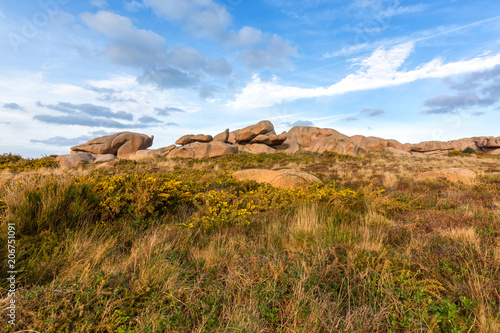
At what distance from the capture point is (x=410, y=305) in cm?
235

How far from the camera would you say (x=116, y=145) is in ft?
108

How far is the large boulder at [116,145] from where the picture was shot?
32.3 meters

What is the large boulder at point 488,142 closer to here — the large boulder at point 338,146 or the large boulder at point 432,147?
the large boulder at point 432,147

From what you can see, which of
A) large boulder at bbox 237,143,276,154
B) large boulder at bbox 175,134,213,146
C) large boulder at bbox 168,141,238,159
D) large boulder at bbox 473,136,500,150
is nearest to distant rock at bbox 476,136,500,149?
large boulder at bbox 473,136,500,150

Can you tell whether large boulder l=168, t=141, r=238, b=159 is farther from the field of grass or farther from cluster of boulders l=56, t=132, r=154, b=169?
the field of grass

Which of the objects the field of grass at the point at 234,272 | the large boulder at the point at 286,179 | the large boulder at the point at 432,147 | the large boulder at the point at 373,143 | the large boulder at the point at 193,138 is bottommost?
the field of grass at the point at 234,272

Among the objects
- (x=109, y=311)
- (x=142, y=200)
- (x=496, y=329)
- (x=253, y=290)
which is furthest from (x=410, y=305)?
(x=142, y=200)

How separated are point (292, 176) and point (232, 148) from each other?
20522 mm

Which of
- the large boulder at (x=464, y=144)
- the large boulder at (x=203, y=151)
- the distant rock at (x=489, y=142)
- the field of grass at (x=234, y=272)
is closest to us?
the field of grass at (x=234, y=272)

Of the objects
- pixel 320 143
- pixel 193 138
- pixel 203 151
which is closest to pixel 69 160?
pixel 203 151

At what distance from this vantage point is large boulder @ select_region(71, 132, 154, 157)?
106ft

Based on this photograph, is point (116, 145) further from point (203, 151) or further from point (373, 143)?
point (373, 143)

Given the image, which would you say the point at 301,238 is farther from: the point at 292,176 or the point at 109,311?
the point at 292,176

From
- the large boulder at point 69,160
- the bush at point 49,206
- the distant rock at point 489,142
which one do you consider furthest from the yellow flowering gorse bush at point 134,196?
the distant rock at point 489,142
